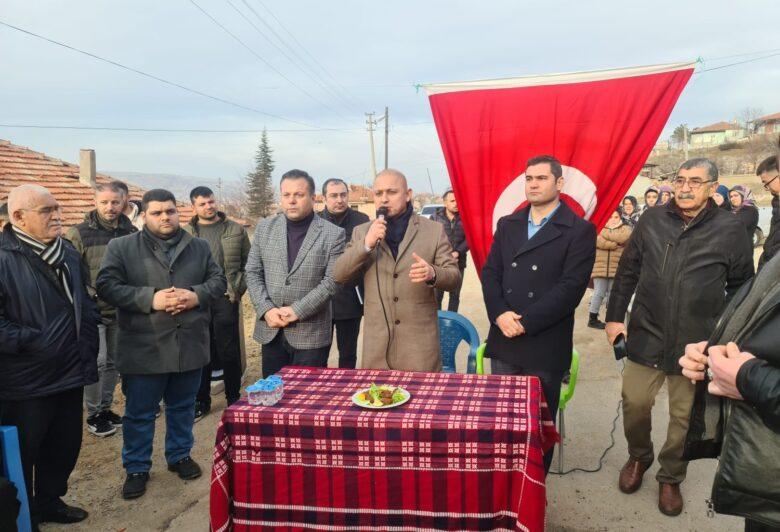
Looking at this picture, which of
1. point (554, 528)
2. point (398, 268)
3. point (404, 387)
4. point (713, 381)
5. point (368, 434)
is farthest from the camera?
point (398, 268)

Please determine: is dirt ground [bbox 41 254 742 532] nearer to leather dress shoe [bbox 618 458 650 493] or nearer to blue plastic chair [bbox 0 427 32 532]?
leather dress shoe [bbox 618 458 650 493]

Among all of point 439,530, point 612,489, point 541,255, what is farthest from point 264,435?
point 612,489

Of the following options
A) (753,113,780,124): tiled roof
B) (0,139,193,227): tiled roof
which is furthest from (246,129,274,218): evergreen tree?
(753,113,780,124): tiled roof

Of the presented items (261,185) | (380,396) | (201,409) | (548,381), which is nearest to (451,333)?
(548,381)

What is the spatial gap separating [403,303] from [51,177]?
26.3 feet

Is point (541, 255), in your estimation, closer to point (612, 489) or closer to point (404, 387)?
point (404, 387)

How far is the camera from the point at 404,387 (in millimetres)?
2461

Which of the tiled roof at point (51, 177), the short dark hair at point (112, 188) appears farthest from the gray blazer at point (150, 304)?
the tiled roof at point (51, 177)

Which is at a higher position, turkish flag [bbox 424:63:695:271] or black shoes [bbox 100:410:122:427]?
turkish flag [bbox 424:63:695:271]

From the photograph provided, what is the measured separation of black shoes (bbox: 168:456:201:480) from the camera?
3498 mm

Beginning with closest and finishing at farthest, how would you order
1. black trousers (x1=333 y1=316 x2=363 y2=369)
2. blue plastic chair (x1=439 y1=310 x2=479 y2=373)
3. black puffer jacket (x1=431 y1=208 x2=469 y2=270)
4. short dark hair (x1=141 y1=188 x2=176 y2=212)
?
short dark hair (x1=141 y1=188 x2=176 y2=212), blue plastic chair (x1=439 y1=310 x2=479 y2=373), black trousers (x1=333 y1=316 x2=363 y2=369), black puffer jacket (x1=431 y1=208 x2=469 y2=270)

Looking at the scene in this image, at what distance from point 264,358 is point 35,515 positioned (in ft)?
5.02

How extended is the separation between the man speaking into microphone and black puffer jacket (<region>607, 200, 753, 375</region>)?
3.81 feet

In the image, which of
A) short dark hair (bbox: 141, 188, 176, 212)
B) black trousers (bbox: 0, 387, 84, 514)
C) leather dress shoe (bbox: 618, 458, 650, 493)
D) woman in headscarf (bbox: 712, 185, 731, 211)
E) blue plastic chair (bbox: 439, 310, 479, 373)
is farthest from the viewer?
woman in headscarf (bbox: 712, 185, 731, 211)
